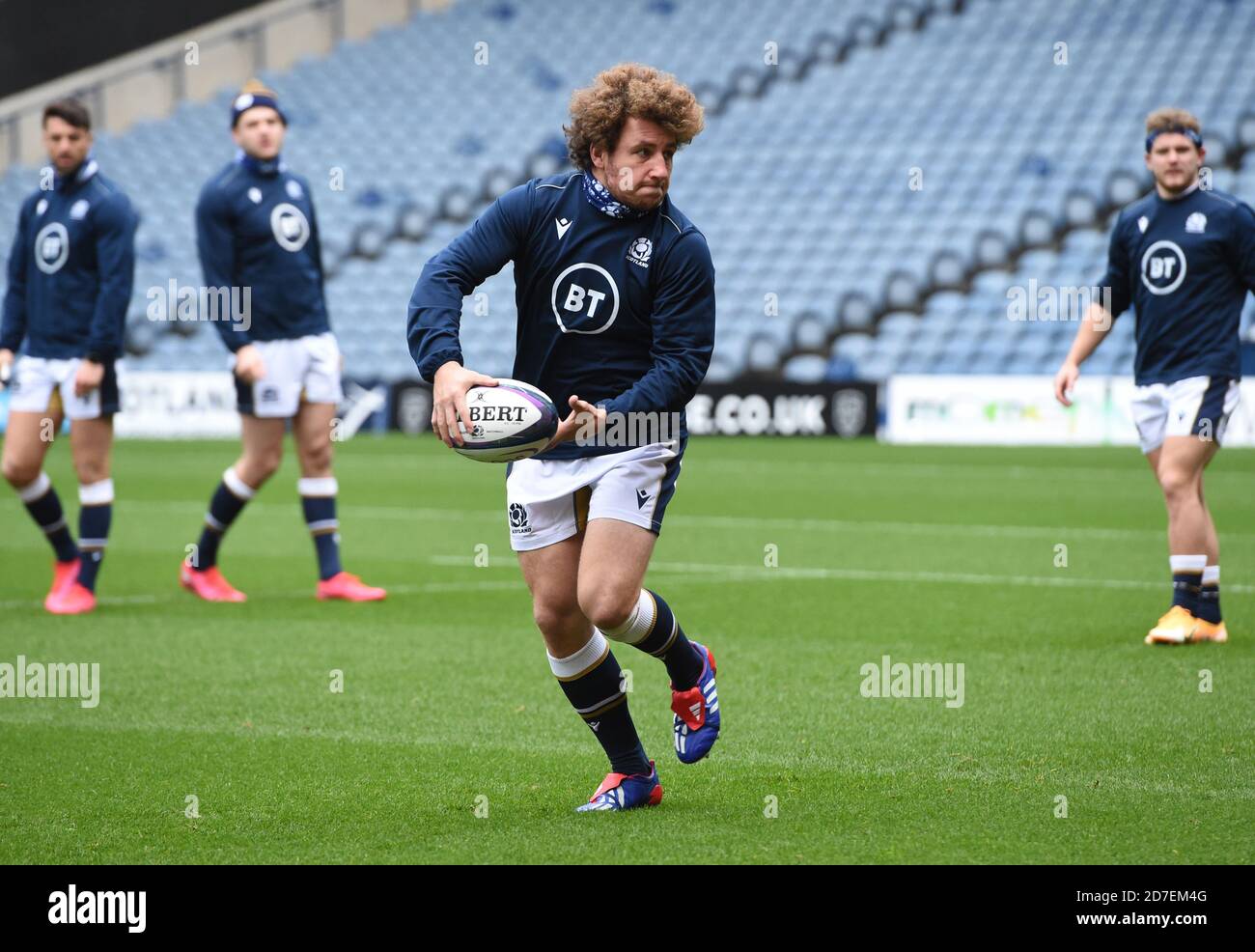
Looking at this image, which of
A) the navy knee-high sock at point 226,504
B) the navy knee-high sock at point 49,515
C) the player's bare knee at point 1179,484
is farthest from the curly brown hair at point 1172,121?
the navy knee-high sock at point 49,515

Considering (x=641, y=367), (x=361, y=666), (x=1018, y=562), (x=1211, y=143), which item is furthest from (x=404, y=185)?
(x=641, y=367)

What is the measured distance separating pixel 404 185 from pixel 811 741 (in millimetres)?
27239

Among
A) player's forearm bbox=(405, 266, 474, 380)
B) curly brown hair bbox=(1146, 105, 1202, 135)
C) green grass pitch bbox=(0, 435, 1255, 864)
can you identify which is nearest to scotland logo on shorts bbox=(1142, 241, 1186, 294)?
curly brown hair bbox=(1146, 105, 1202, 135)

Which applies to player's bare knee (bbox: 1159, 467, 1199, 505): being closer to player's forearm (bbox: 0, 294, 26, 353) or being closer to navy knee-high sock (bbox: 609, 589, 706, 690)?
navy knee-high sock (bbox: 609, 589, 706, 690)

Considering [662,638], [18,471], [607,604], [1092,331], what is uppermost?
[1092,331]

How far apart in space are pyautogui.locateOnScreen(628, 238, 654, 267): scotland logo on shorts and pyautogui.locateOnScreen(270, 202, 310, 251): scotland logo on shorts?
4.82m

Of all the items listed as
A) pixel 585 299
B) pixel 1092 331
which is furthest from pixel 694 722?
pixel 1092 331

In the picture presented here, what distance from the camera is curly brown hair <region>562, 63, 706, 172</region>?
182 inches

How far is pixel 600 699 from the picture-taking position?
4895 mm

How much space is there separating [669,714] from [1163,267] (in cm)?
342

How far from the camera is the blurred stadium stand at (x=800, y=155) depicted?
25.3m

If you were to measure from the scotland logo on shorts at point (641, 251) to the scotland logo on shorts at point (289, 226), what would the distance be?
15.8ft

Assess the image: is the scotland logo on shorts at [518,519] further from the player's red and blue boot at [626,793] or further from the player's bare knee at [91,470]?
the player's bare knee at [91,470]

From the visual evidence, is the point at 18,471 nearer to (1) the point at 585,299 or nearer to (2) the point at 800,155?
(1) the point at 585,299
